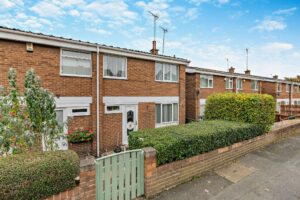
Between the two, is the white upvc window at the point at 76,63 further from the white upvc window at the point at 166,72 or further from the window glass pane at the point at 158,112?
the window glass pane at the point at 158,112

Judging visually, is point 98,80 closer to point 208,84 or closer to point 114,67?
A: point 114,67

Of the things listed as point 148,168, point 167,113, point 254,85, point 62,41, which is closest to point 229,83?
point 254,85

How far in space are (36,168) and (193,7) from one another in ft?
36.2

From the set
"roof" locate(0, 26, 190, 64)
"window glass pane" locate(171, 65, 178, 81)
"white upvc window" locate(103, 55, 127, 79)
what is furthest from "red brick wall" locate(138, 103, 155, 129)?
"roof" locate(0, 26, 190, 64)

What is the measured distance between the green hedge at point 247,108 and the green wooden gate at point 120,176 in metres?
6.21

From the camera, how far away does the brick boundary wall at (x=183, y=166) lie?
405cm

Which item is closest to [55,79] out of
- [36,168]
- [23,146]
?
[23,146]

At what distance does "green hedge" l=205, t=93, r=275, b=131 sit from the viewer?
7750 millimetres

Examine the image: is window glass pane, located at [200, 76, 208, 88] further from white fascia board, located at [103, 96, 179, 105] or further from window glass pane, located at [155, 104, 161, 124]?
window glass pane, located at [155, 104, 161, 124]

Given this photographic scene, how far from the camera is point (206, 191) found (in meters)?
4.34

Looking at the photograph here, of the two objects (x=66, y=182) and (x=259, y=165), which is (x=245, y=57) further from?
(x=66, y=182)

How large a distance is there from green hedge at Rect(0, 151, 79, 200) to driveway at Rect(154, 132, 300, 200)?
2260 millimetres

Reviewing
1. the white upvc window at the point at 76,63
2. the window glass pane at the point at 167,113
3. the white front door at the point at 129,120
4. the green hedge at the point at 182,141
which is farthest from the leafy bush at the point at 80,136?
the window glass pane at the point at 167,113

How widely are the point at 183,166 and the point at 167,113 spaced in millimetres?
7072
